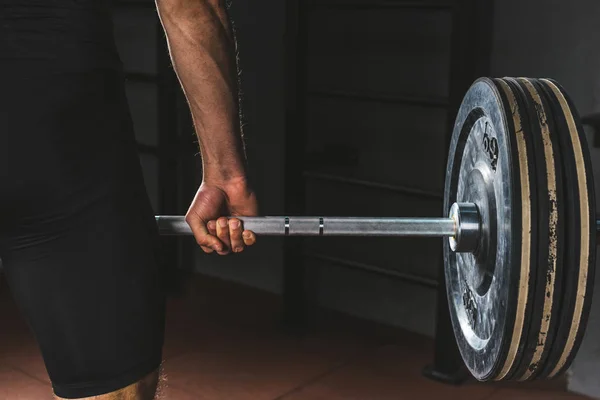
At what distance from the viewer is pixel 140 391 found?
0.98 meters

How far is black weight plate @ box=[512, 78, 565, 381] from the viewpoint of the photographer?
109 cm

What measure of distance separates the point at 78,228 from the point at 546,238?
575mm

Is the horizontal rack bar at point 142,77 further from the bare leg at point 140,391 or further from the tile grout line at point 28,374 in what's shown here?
the bare leg at point 140,391

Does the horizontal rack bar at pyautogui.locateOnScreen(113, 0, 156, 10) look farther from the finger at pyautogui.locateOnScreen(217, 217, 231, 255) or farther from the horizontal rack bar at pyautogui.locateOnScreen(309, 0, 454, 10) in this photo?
the finger at pyautogui.locateOnScreen(217, 217, 231, 255)

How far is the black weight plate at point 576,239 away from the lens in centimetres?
111

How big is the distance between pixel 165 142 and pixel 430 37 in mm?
1029

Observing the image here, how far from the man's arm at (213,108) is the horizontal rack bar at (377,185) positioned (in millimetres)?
1251

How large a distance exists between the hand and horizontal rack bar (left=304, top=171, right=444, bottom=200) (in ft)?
4.07

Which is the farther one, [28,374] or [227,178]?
[28,374]

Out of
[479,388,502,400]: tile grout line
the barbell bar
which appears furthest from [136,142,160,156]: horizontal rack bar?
the barbell bar

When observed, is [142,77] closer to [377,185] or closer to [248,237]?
[377,185]

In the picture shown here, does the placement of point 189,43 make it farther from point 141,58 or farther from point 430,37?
point 141,58

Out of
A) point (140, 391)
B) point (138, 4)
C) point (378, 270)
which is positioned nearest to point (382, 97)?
point (378, 270)

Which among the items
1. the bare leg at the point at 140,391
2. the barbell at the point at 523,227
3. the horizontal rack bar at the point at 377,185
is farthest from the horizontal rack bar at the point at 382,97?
the bare leg at the point at 140,391
